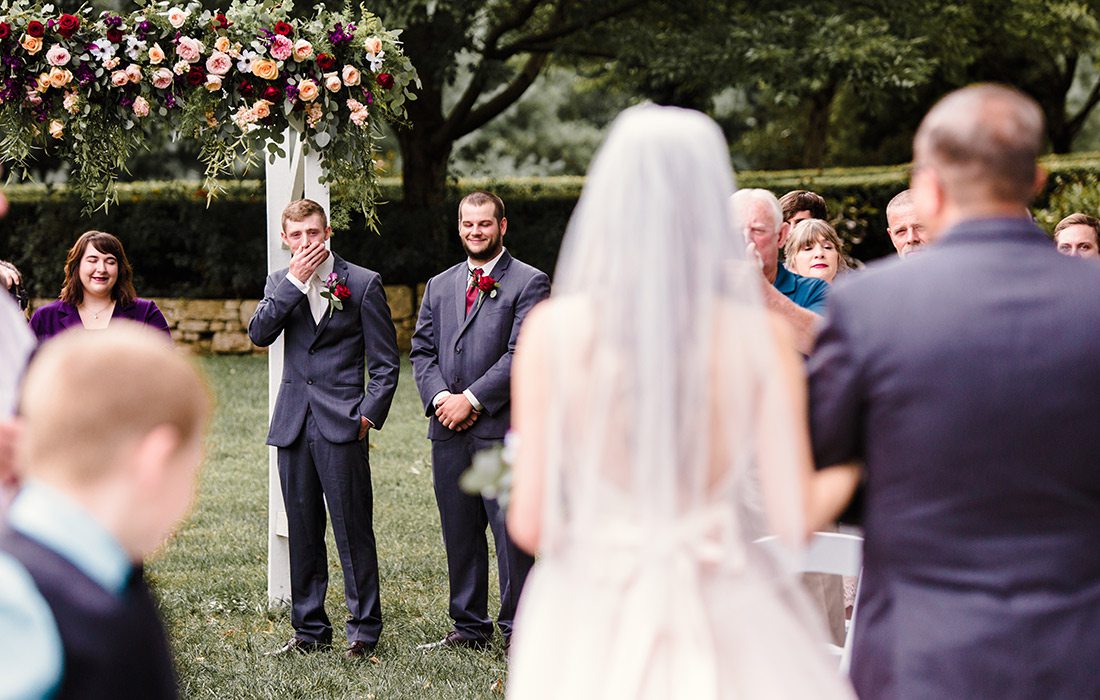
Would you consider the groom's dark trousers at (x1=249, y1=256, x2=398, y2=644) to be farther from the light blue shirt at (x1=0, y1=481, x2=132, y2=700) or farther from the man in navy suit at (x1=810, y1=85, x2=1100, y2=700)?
the light blue shirt at (x1=0, y1=481, x2=132, y2=700)

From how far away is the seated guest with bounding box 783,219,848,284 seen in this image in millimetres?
5488

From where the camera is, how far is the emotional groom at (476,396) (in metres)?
5.96

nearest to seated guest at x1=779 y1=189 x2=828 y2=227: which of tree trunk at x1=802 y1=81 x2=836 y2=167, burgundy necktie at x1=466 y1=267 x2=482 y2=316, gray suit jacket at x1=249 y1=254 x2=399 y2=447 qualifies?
burgundy necktie at x1=466 y1=267 x2=482 y2=316

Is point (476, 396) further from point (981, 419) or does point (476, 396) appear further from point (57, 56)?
point (981, 419)

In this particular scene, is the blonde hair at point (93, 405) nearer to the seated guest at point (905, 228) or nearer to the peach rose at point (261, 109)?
the seated guest at point (905, 228)

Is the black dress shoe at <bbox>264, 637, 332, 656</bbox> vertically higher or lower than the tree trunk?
lower

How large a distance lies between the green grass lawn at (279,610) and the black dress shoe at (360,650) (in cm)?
5

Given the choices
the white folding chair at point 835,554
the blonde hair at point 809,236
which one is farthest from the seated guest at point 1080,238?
the white folding chair at point 835,554

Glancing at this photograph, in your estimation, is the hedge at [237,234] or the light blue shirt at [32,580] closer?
the light blue shirt at [32,580]

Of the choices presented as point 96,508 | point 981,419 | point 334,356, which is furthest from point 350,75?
point 96,508

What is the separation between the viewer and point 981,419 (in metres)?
2.26

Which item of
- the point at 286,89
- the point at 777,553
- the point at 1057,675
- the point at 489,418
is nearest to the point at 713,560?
the point at 777,553

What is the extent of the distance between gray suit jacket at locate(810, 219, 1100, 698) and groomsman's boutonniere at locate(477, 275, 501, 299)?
3723mm

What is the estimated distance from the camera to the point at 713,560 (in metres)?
2.36
